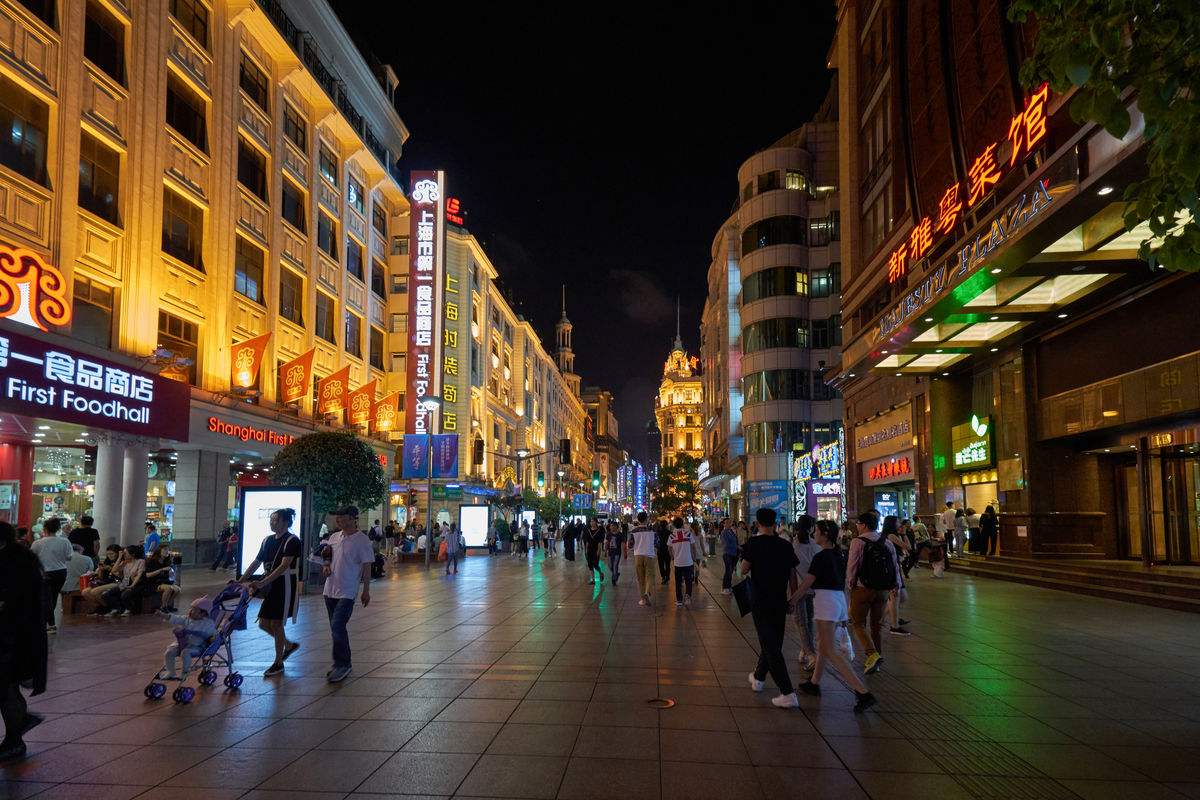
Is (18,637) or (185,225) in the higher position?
(185,225)

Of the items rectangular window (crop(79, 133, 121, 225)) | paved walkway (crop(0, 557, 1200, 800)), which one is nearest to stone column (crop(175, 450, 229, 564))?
rectangular window (crop(79, 133, 121, 225))

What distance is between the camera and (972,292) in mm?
17609

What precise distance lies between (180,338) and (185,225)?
366 cm

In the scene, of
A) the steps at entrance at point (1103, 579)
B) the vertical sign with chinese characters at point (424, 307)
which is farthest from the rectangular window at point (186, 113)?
the steps at entrance at point (1103, 579)

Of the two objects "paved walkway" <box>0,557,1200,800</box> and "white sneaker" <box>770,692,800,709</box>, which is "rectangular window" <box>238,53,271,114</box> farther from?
"white sneaker" <box>770,692,800,709</box>

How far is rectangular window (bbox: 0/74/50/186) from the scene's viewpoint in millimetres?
19078

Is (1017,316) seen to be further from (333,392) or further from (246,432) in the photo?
(333,392)

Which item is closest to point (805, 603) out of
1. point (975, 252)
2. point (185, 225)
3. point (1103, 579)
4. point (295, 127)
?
point (975, 252)

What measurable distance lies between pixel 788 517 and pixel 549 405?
53778mm

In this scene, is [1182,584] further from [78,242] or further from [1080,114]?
[78,242]

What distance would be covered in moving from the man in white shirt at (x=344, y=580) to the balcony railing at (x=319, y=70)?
27885 millimetres

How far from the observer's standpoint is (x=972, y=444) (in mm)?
25359

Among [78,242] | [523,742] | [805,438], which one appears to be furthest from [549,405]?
[523,742]

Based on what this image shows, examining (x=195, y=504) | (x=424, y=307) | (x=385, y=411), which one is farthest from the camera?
(x=424, y=307)
